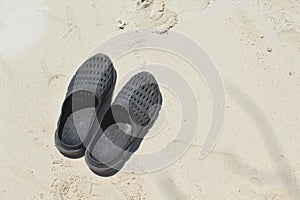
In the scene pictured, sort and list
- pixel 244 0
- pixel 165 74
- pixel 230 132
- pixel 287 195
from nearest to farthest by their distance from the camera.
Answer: pixel 287 195
pixel 230 132
pixel 165 74
pixel 244 0

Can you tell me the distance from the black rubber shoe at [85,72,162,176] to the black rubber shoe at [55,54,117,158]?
0.19 ft

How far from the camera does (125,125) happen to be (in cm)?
231

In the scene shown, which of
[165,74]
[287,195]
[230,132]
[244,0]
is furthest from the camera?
[244,0]

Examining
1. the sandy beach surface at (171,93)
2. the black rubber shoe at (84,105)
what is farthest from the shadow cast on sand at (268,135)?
the black rubber shoe at (84,105)

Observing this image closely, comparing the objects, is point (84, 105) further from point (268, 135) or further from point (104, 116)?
point (268, 135)

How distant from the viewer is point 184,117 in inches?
93.3

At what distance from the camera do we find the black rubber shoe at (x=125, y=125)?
222cm

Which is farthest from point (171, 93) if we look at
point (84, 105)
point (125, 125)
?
point (84, 105)

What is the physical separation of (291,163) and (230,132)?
1.05ft

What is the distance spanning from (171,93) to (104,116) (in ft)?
1.23

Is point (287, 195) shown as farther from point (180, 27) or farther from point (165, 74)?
point (180, 27)

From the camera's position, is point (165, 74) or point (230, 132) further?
point (165, 74)

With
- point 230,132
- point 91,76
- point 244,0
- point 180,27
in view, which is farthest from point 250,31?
point 91,76

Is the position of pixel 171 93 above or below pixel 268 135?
above
